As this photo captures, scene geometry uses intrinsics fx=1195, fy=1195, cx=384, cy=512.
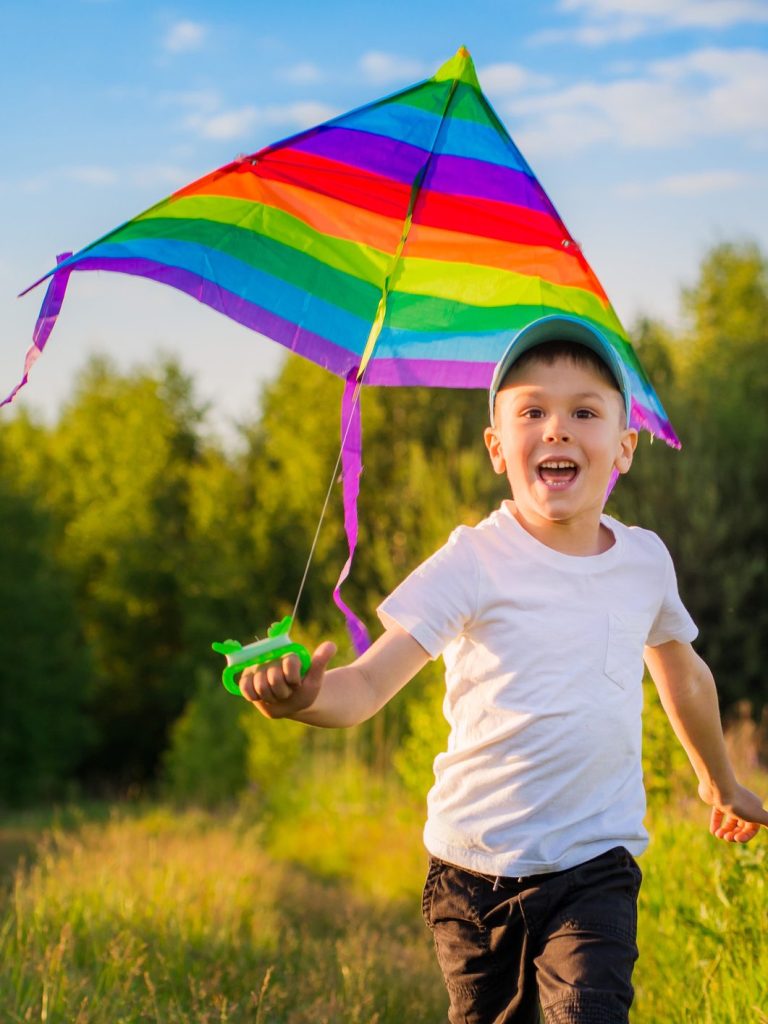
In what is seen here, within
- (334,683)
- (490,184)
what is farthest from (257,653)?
(490,184)

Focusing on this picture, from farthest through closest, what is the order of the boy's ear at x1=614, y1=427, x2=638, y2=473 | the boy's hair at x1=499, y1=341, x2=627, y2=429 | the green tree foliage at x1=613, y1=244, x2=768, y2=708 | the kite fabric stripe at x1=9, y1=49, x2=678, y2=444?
the green tree foliage at x1=613, y1=244, x2=768, y2=708 < the kite fabric stripe at x1=9, y1=49, x2=678, y2=444 < the boy's ear at x1=614, y1=427, x2=638, y2=473 < the boy's hair at x1=499, y1=341, x2=627, y2=429

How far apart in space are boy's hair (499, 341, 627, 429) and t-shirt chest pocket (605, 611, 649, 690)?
1.71 feet

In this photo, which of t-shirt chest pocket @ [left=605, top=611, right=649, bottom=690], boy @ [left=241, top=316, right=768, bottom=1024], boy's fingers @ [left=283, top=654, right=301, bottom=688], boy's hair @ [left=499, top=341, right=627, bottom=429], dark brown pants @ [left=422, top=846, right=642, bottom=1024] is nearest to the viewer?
boy's fingers @ [left=283, top=654, right=301, bottom=688]

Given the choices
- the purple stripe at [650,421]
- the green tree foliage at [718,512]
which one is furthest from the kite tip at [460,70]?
the green tree foliage at [718,512]

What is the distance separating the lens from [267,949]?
495 centimetres

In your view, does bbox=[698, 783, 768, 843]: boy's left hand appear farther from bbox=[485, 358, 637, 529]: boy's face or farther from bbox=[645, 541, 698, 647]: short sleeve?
bbox=[485, 358, 637, 529]: boy's face

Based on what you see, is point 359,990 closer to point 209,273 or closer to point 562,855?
point 562,855

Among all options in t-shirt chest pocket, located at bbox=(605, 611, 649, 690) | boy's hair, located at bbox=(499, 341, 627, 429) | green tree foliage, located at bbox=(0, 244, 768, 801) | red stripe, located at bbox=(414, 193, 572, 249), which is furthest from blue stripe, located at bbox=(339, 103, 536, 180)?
green tree foliage, located at bbox=(0, 244, 768, 801)

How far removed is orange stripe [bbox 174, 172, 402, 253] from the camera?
10.6ft

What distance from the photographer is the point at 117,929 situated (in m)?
4.65

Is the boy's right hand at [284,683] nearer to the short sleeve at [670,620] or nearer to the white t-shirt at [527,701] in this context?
the white t-shirt at [527,701]

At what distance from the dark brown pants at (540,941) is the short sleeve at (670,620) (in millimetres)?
547

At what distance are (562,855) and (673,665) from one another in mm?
661

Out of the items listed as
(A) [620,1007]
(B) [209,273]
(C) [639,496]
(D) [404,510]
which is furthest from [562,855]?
(D) [404,510]
